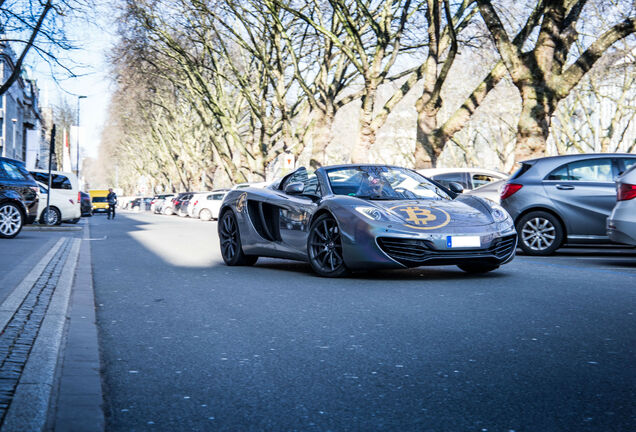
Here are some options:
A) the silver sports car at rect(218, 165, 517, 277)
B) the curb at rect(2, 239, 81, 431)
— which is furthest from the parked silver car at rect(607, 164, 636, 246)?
the curb at rect(2, 239, 81, 431)

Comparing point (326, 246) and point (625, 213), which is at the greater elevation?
point (625, 213)

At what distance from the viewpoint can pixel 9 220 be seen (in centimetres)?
1767

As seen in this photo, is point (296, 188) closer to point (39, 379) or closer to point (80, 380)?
point (80, 380)

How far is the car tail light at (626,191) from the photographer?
960cm

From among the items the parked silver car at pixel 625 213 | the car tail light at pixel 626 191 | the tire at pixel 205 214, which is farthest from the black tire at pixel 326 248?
the tire at pixel 205 214

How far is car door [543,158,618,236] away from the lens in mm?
12047

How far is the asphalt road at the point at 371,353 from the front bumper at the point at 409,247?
23 cm

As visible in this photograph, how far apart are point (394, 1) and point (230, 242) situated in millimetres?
16502

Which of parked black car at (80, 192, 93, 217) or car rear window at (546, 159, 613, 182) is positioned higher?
car rear window at (546, 159, 613, 182)

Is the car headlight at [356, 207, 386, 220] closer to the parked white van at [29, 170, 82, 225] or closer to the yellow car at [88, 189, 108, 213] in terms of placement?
the parked white van at [29, 170, 82, 225]

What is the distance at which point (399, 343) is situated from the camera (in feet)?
16.7

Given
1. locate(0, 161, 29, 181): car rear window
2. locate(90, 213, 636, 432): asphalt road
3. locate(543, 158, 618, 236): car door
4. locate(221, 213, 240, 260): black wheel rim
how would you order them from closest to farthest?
locate(90, 213, 636, 432): asphalt road < locate(221, 213, 240, 260): black wheel rim < locate(543, 158, 618, 236): car door < locate(0, 161, 29, 181): car rear window

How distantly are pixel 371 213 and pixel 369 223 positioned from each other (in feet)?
0.48

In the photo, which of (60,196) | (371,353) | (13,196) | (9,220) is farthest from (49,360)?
(60,196)
